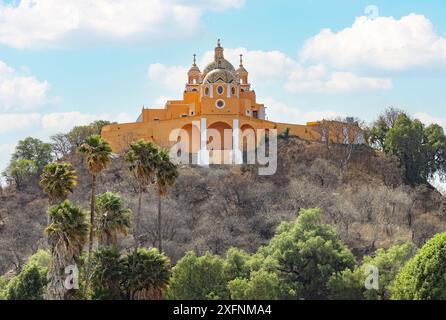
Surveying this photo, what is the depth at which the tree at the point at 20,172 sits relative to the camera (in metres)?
77.9

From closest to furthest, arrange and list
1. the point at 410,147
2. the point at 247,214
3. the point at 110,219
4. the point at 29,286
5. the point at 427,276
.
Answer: the point at 427,276
the point at 110,219
the point at 29,286
the point at 247,214
the point at 410,147

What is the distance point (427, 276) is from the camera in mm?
43281

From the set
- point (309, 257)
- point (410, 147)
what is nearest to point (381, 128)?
point (410, 147)

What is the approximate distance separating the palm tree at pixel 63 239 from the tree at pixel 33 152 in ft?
122

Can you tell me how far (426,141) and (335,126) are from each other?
6514 millimetres

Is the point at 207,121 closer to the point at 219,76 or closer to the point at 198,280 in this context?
the point at 219,76

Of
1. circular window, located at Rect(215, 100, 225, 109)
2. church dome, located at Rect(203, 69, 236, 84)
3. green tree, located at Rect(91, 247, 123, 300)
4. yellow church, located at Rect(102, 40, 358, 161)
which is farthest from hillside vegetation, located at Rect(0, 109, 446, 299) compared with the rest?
church dome, located at Rect(203, 69, 236, 84)

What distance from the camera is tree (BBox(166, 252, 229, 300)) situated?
46656mm

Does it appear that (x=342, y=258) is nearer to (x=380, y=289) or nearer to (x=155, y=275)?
(x=380, y=289)

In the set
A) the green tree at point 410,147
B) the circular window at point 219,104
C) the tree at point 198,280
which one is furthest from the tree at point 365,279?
the circular window at point 219,104

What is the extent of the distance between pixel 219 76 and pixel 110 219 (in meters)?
34.3

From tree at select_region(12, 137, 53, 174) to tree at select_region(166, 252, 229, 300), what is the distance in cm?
3407

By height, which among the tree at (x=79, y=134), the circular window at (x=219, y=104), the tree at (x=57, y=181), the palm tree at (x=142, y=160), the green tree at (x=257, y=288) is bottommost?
the green tree at (x=257, y=288)

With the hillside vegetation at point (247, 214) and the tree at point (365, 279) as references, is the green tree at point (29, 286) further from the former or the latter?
the tree at point (365, 279)
